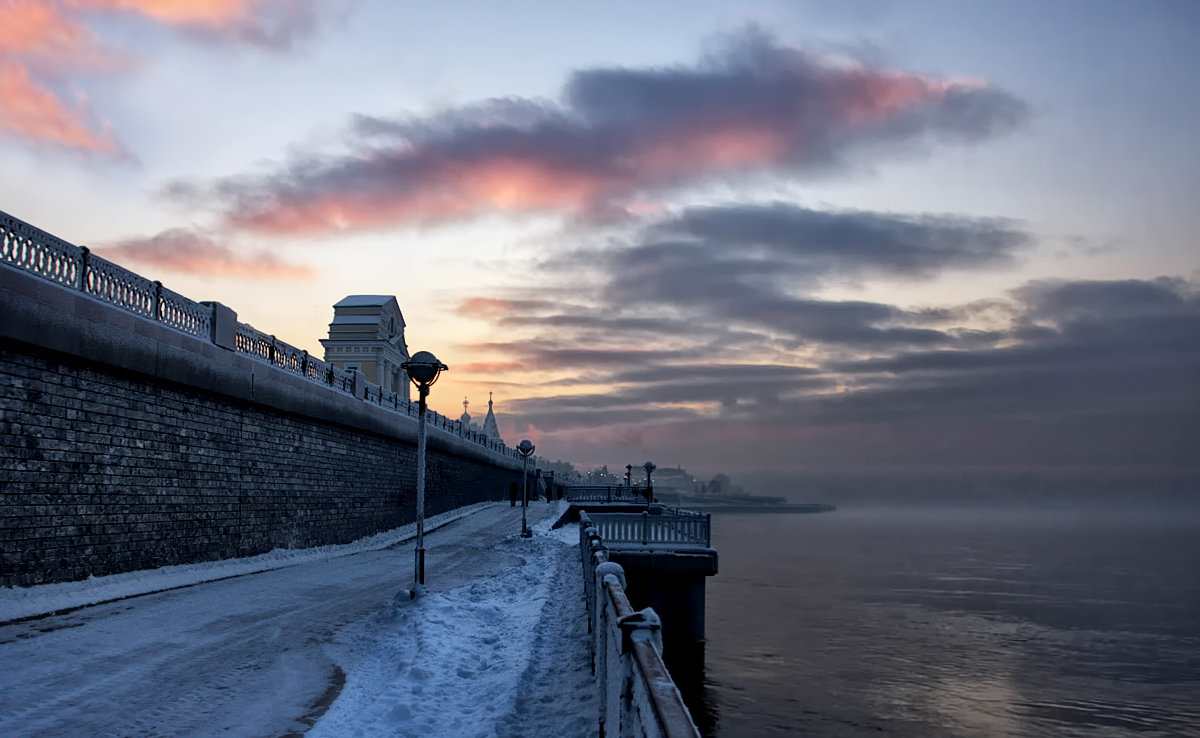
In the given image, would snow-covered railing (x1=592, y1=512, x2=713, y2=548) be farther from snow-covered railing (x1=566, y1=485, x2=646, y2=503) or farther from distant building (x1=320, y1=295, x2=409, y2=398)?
distant building (x1=320, y1=295, x2=409, y2=398)

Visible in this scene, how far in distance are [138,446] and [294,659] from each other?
8.08m

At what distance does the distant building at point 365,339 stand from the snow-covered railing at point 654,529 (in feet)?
130

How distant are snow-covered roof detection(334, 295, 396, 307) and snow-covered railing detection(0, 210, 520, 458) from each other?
110 feet

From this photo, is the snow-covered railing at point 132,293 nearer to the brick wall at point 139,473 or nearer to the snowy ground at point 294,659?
the brick wall at point 139,473

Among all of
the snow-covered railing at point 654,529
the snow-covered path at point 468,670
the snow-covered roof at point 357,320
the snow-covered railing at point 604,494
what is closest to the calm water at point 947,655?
the snow-covered railing at point 654,529

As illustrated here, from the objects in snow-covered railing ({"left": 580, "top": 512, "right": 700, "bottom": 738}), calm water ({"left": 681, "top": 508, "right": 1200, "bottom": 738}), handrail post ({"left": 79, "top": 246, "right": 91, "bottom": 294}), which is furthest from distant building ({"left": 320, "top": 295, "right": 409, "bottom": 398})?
snow-covered railing ({"left": 580, "top": 512, "right": 700, "bottom": 738})

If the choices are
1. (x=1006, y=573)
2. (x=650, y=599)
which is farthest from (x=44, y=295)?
(x=1006, y=573)

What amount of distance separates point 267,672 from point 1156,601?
69023 mm

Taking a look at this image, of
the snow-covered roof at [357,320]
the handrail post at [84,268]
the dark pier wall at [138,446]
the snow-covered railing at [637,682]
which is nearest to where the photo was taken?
the snow-covered railing at [637,682]

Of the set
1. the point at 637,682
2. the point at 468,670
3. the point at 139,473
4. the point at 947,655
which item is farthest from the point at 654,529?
the point at 947,655

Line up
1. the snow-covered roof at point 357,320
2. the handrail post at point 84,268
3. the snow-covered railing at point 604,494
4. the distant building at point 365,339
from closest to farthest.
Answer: the handrail post at point 84,268 < the snow-covered railing at point 604,494 < the distant building at point 365,339 < the snow-covered roof at point 357,320

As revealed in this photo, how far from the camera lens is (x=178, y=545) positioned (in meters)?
17.4

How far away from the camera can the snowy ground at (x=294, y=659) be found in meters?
7.87

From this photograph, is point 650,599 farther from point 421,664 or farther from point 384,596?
point 421,664
